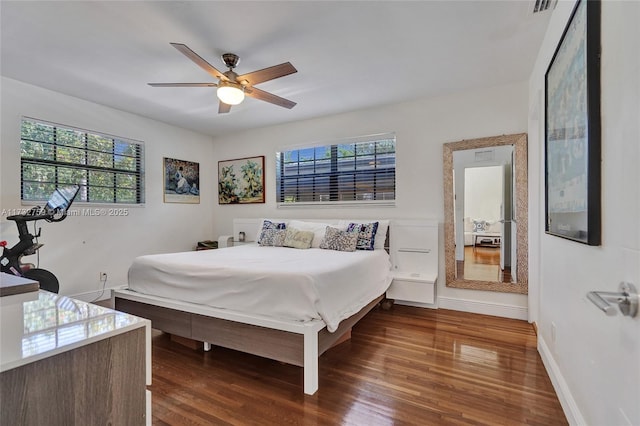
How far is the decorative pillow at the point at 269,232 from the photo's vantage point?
401 cm

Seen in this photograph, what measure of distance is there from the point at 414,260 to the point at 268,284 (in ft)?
7.15

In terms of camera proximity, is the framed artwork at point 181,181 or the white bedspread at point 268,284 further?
the framed artwork at point 181,181

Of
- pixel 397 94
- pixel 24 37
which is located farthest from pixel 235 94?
pixel 397 94

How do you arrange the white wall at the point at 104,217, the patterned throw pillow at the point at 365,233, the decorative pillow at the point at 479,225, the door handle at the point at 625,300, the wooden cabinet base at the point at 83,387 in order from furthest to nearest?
the patterned throw pillow at the point at 365,233, the decorative pillow at the point at 479,225, the white wall at the point at 104,217, the door handle at the point at 625,300, the wooden cabinet base at the point at 83,387

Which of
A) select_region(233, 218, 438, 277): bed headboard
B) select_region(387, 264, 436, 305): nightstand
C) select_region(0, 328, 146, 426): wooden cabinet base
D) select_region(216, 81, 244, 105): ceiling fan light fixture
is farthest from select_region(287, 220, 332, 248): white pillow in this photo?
select_region(0, 328, 146, 426): wooden cabinet base

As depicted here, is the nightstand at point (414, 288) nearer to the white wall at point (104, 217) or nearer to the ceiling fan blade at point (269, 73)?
the ceiling fan blade at point (269, 73)

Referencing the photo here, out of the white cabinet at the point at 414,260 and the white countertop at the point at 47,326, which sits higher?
the white countertop at the point at 47,326

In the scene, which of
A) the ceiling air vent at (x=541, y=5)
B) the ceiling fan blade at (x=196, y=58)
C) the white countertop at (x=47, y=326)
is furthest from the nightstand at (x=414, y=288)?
the white countertop at (x=47, y=326)

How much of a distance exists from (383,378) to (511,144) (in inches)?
109

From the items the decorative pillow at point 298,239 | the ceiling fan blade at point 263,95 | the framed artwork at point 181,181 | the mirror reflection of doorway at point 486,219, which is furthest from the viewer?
the framed artwork at point 181,181

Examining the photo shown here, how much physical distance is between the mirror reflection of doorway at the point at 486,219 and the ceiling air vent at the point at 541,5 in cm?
150

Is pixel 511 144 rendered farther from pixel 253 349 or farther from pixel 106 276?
pixel 106 276

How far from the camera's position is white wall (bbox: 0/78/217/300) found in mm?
3162

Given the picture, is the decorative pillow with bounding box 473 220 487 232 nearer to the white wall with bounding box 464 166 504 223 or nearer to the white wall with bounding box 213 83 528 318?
the white wall with bounding box 464 166 504 223
